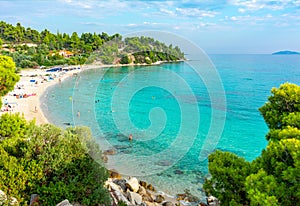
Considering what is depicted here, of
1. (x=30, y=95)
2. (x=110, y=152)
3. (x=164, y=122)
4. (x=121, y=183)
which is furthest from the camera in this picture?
(x=30, y=95)

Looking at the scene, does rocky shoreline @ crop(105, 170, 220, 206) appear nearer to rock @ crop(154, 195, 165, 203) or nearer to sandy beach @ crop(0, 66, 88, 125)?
rock @ crop(154, 195, 165, 203)

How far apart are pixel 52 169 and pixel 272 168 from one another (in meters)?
7.22

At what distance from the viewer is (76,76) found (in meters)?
62.2

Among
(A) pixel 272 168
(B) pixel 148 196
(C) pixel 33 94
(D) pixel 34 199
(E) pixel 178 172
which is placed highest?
(A) pixel 272 168

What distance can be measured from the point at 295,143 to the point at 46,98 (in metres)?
39.2

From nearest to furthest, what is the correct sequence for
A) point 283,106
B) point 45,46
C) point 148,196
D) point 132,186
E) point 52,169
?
point 283,106 → point 52,169 → point 148,196 → point 132,186 → point 45,46

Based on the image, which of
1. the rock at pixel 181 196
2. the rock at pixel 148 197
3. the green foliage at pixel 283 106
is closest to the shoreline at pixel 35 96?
the rock at pixel 181 196

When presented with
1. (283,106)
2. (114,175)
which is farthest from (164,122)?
(283,106)

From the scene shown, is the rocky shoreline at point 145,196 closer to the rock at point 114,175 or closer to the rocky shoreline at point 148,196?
the rocky shoreline at point 148,196

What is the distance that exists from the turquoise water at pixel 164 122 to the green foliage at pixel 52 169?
7.16m

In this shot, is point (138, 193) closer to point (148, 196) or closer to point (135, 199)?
point (148, 196)

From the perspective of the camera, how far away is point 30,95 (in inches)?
1553

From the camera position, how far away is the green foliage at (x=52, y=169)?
8.75 meters

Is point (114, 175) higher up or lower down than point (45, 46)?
lower down
